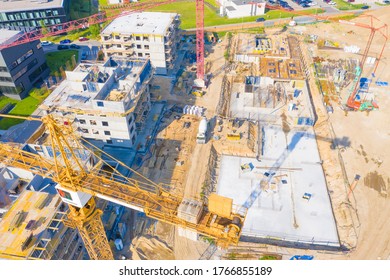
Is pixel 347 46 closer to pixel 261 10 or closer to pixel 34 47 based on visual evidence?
pixel 261 10

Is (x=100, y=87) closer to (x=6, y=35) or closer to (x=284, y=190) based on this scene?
(x=6, y=35)

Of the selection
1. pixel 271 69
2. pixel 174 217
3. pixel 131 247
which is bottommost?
pixel 131 247

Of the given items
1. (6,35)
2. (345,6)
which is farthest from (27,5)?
(345,6)

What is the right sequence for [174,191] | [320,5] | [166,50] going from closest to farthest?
[174,191] < [166,50] < [320,5]

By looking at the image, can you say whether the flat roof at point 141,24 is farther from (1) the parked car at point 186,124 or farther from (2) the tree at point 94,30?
(1) the parked car at point 186,124

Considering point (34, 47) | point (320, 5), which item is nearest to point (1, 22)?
point (34, 47)

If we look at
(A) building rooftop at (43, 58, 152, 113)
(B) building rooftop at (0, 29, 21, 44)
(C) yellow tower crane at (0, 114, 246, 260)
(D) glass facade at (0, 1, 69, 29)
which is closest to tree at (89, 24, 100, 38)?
(D) glass facade at (0, 1, 69, 29)
